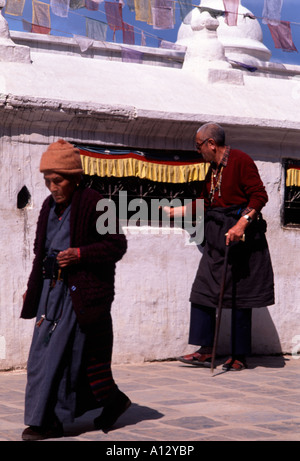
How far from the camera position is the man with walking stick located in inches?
260

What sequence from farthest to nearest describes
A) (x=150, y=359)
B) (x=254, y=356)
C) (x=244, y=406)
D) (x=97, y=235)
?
(x=254, y=356), (x=150, y=359), (x=244, y=406), (x=97, y=235)

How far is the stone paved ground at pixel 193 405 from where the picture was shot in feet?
15.1

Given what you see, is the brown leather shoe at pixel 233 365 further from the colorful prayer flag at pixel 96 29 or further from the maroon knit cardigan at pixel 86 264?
the colorful prayer flag at pixel 96 29

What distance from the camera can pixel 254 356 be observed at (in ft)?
24.8

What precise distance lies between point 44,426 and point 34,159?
2.80 m

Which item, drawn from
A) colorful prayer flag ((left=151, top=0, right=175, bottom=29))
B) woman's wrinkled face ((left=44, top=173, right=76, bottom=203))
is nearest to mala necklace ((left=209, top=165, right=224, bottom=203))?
woman's wrinkled face ((left=44, top=173, right=76, bottom=203))

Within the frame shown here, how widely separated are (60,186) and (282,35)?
1066cm

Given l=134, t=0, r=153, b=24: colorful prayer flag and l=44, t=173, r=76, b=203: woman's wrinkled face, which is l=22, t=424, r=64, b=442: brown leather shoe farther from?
l=134, t=0, r=153, b=24: colorful prayer flag

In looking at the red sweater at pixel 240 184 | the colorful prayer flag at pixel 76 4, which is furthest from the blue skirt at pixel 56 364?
the colorful prayer flag at pixel 76 4

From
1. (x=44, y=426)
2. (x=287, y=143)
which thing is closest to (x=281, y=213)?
(x=287, y=143)

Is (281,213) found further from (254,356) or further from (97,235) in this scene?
(97,235)

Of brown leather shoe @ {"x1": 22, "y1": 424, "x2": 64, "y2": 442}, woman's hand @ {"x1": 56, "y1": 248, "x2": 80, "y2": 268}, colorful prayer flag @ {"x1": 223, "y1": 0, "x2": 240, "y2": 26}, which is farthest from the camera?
colorful prayer flag @ {"x1": 223, "y1": 0, "x2": 240, "y2": 26}

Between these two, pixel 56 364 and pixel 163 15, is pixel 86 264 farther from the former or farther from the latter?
pixel 163 15

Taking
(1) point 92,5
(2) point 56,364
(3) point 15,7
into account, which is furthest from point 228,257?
(3) point 15,7
